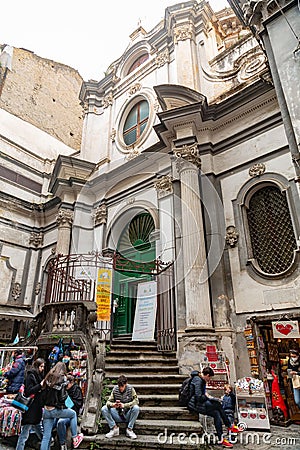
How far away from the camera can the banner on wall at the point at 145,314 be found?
815cm

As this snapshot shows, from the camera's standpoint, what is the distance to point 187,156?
911 centimetres

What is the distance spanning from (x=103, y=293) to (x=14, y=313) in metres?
6.37

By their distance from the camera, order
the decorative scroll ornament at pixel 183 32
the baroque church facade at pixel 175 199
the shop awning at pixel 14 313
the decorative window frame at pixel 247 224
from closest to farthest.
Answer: the decorative window frame at pixel 247 224 → the baroque church facade at pixel 175 199 → the decorative scroll ornament at pixel 183 32 → the shop awning at pixel 14 313

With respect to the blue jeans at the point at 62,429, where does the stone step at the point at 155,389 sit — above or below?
above

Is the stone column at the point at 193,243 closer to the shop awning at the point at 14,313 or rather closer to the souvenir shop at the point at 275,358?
the souvenir shop at the point at 275,358

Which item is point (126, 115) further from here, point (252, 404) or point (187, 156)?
point (252, 404)

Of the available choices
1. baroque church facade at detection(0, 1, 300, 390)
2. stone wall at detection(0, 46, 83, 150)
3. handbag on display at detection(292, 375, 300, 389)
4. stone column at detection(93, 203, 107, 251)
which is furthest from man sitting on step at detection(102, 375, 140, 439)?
stone wall at detection(0, 46, 83, 150)

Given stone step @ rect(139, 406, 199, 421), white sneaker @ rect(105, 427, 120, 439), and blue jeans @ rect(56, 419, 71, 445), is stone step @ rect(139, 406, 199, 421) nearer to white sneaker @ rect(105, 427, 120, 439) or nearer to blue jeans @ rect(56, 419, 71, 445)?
white sneaker @ rect(105, 427, 120, 439)

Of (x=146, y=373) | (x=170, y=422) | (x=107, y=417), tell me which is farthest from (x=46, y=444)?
(x=146, y=373)

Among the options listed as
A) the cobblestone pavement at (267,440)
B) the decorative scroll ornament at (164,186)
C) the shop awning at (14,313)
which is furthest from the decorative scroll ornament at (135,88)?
the cobblestone pavement at (267,440)

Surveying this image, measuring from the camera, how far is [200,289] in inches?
304

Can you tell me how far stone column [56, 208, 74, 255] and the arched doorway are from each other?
2.40 meters

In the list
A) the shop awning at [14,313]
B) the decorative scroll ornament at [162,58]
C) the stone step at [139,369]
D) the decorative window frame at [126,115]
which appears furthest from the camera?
the shop awning at [14,313]

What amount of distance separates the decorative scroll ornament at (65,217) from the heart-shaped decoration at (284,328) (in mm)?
8981
